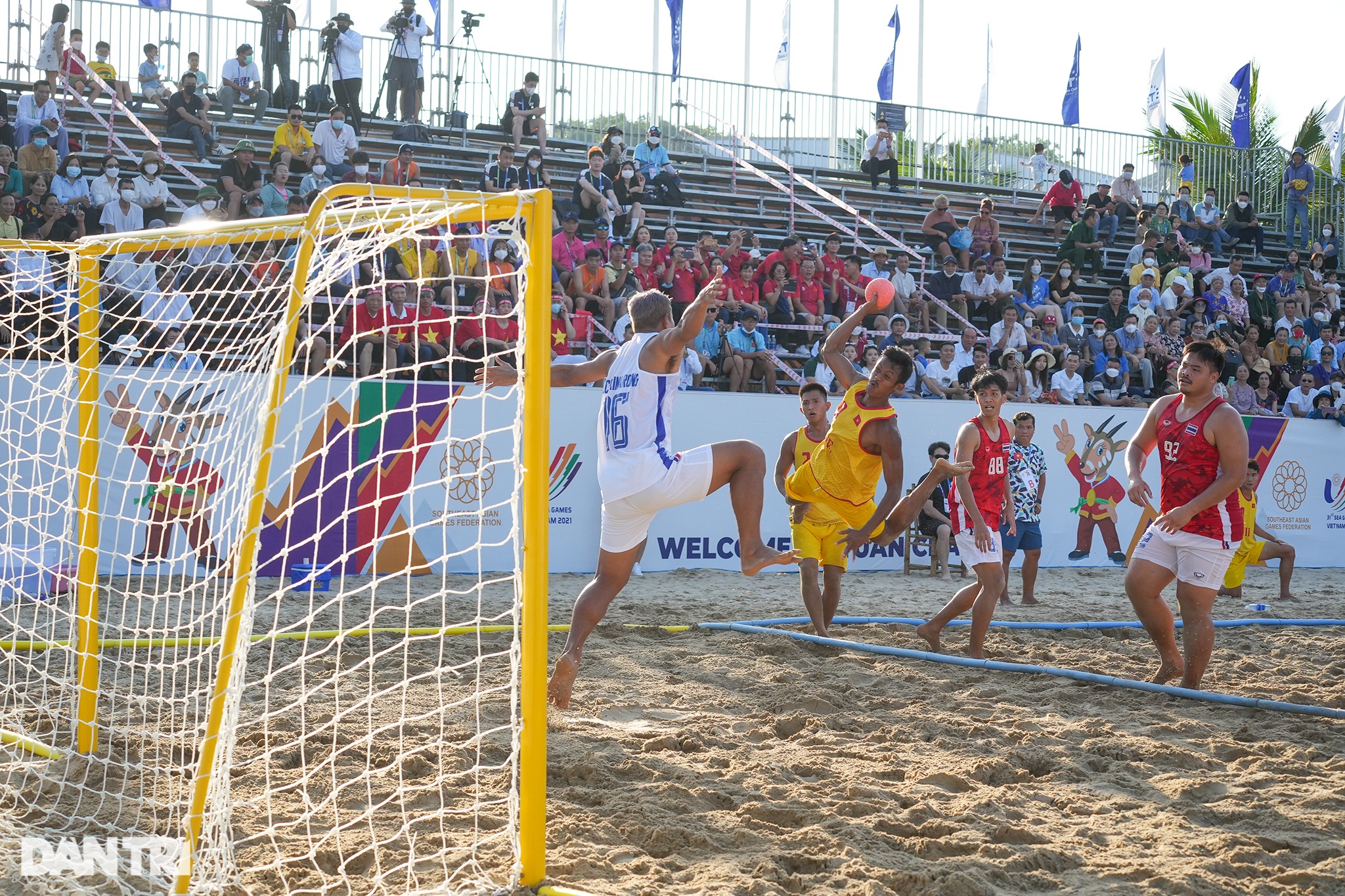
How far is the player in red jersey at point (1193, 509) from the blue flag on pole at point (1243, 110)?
20.7 m

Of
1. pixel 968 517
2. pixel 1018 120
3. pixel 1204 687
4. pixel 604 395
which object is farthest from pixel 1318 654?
pixel 1018 120

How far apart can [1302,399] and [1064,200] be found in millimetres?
5601

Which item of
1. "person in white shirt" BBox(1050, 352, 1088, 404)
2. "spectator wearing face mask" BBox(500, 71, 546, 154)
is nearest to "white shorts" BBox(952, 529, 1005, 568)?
"person in white shirt" BBox(1050, 352, 1088, 404)

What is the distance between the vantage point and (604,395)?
17.3 ft

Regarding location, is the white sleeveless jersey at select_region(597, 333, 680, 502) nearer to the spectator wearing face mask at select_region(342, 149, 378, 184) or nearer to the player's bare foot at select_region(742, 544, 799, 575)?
the player's bare foot at select_region(742, 544, 799, 575)

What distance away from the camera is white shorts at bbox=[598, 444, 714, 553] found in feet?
16.6

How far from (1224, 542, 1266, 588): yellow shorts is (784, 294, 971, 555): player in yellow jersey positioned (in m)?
4.69

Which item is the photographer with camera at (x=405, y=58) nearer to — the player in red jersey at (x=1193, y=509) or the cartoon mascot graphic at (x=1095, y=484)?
the cartoon mascot graphic at (x=1095, y=484)

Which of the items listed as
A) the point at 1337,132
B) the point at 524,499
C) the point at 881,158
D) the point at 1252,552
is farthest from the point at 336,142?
the point at 1337,132

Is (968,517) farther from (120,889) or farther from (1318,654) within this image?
(120,889)

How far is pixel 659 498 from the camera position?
16.7 feet

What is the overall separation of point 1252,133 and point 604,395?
30.1 meters

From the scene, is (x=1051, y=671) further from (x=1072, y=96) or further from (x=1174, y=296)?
(x=1072, y=96)

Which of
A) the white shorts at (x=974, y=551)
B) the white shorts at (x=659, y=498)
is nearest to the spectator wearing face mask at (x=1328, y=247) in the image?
the white shorts at (x=974, y=551)
